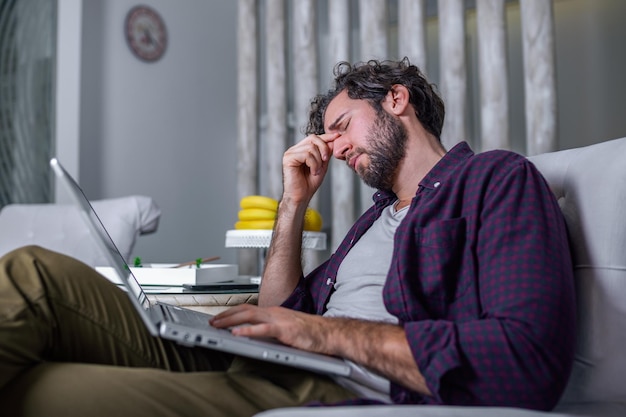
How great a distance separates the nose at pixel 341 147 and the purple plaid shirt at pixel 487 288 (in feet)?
1.21

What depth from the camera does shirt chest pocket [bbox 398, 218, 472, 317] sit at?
1085mm

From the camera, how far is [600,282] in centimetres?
105

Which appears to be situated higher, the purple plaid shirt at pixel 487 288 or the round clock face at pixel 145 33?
the round clock face at pixel 145 33

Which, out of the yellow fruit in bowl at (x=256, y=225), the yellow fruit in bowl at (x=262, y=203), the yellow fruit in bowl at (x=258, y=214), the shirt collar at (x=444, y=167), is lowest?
the yellow fruit in bowl at (x=256, y=225)

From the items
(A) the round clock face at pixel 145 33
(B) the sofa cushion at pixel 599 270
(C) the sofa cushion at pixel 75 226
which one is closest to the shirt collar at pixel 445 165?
(B) the sofa cushion at pixel 599 270

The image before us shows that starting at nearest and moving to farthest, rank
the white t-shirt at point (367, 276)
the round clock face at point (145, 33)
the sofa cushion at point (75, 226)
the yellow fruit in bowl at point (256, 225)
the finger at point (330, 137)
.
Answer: the white t-shirt at point (367, 276), the finger at point (330, 137), the yellow fruit in bowl at point (256, 225), the sofa cushion at point (75, 226), the round clock face at point (145, 33)

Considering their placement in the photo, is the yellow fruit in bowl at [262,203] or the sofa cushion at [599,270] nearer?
the sofa cushion at [599,270]

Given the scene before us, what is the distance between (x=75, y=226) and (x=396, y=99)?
5.34ft

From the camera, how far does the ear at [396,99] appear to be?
5.20 ft

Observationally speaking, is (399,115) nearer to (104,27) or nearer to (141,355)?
(141,355)

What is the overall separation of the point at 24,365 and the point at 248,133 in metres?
2.50

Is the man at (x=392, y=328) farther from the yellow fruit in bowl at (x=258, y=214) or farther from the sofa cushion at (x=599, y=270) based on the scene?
the yellow fruit in bowl at (x=258, y=214)

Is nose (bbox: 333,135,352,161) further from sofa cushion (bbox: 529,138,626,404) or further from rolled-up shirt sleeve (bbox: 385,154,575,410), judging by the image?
sofa cushion (bbox: 529,138,626,404)

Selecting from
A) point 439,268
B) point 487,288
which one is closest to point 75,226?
point 439,268
